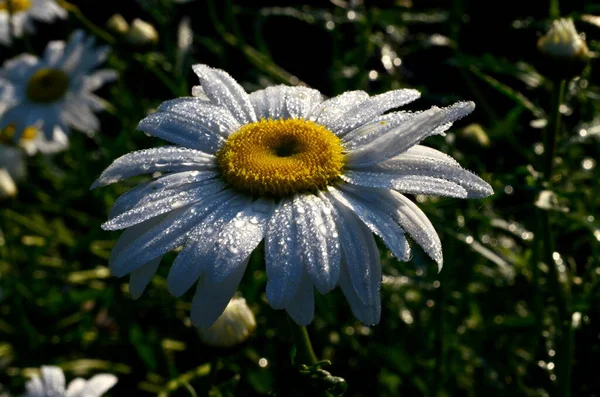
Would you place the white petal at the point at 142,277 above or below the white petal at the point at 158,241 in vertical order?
below

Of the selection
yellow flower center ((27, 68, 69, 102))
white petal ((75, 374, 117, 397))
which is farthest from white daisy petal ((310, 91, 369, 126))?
yellow flower center ((27, 68, 69, 102))

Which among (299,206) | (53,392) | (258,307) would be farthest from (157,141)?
(299,206)

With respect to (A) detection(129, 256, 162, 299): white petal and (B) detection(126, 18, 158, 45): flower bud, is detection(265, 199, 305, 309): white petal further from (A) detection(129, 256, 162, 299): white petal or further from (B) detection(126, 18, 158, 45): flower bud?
(B) detection(126, 18, 158, 45): flower bud

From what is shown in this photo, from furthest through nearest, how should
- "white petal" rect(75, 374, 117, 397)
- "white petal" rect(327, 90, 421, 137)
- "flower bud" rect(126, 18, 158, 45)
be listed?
1. "flower bud" rect(126, 18, 158, 45)
2. "white petal" rect(75, 374, 117, 397)
3. "white petal" rect(327, 90, 421, 137)

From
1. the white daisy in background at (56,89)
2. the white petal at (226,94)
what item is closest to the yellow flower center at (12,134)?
the white daisy in background at (56,89)

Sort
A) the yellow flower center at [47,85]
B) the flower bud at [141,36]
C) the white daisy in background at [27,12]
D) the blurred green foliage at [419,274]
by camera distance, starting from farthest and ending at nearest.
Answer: the white daisy in background at [27,12] < the yellow flower center at [47,85] < the flower bud at [141,36] < the blurred green foliage at [419,274]

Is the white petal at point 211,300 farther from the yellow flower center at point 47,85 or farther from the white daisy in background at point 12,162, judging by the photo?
the white daisy in background at point 12,162

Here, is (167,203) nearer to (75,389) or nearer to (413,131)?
(413,131)
